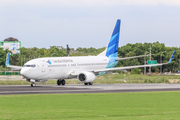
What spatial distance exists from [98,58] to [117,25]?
275 inches

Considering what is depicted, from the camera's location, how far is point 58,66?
182ft

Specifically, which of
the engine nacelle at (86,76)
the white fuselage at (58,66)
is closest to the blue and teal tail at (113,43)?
the white fuselage at (58,66)

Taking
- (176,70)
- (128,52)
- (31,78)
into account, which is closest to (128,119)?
(31,78)

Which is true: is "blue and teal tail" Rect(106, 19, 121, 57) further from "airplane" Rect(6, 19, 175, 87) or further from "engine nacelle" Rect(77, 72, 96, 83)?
"engine nacelle" Rect(77, 72, 96, 83)

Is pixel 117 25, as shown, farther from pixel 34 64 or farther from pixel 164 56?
pixel 164 56

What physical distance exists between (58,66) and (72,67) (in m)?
3.05

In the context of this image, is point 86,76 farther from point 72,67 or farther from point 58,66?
point 58,66

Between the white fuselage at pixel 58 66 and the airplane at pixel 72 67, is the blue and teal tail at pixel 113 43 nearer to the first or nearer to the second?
the airplane at pixel 72 67

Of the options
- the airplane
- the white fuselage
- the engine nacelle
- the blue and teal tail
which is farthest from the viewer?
the blue and teal tail

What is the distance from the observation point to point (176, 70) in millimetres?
133625

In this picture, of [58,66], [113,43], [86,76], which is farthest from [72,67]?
[113,43]

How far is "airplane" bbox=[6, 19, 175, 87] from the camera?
52444mm

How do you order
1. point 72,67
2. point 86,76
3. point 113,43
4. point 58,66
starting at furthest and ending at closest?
point 113,43 < point 72,67 < point 86,76 < point 58,66

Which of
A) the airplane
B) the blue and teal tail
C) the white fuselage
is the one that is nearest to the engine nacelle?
the airplane
